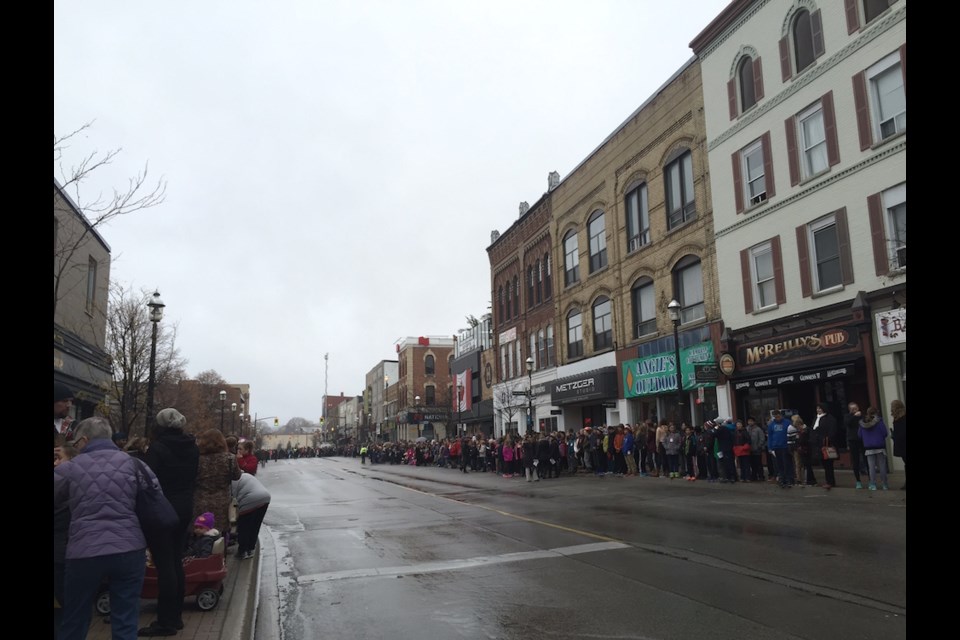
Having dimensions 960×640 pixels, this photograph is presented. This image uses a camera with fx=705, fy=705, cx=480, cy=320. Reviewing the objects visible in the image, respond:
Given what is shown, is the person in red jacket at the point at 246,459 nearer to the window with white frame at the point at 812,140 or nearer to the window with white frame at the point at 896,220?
the window with white frame at the point at 896,220

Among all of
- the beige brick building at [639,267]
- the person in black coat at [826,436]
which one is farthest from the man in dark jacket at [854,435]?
the beige brick building at [639,267]

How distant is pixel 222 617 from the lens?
6.66m

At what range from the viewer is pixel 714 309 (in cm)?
2470

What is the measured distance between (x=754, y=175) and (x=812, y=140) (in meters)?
2.51

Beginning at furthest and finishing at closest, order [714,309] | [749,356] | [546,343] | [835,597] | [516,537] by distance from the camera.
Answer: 1. [546,343]
2. [714,309]
3. [749,356]
4. [516,537]
5. [835,597]

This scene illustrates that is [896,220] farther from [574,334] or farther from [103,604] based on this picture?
[574,334]

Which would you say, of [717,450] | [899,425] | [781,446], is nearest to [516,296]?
[717,450]

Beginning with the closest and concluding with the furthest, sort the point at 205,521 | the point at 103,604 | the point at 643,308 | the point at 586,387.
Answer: the point at 103,604
the point at 205,521
the point at 643,308
the point at 586,387

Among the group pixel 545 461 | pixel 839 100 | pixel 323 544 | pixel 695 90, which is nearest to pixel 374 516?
pixel 323 544

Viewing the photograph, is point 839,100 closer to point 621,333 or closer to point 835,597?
point 621,333

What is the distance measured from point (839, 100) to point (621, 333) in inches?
527

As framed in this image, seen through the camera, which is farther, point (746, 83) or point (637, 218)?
point (637, 218)

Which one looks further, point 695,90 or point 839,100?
point 695,90

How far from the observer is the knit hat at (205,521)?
24.5 feet
